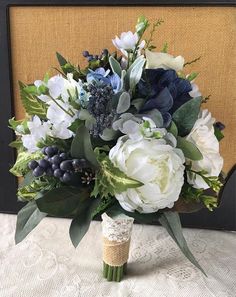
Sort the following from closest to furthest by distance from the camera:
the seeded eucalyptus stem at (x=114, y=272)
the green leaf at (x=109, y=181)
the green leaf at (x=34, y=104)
→ the green leaf at (x=109, y=181) → the green leaf at (x=34, y=104) → the seeded eucalyptus stem at (x=114, y=272)

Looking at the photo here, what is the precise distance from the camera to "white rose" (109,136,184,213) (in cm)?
54

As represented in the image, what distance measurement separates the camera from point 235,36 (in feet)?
2.68

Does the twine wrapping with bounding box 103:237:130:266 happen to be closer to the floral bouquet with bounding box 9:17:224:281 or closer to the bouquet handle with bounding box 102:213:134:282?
the bouquet handle with bounding box 102:213:134:282

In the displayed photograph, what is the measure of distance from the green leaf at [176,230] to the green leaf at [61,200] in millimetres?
116

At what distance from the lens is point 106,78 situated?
1.98 ft

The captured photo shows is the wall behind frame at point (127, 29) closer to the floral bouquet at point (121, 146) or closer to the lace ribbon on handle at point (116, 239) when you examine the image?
the floral bouquet at point (121, 146)

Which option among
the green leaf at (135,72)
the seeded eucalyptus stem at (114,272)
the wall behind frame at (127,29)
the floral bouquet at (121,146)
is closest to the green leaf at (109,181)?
the floral bouquet at (121,146)

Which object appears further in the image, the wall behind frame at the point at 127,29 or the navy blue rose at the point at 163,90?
the wall behind frame at the point at 127,29

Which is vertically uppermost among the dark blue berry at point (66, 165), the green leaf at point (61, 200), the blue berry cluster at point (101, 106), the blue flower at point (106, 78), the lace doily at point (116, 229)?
the blue flower at point (106, 78)

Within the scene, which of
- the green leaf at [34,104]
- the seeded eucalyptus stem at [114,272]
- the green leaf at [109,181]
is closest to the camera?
the green leaf at [109,181]

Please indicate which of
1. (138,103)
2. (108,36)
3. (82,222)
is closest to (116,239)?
(82,222)

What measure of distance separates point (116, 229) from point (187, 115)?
232mm

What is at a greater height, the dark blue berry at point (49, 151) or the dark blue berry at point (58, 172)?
the dark blue berry at point (49, 151)

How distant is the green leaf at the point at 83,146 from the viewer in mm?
554
